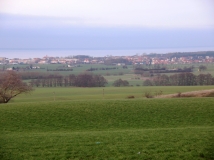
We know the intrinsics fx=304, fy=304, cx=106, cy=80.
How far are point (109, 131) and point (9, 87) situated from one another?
64.4 feet

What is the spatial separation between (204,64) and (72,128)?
49.8m

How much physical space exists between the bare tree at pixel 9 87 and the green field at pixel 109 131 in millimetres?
10233

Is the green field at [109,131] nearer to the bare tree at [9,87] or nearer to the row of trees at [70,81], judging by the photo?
the bare tree at [9,87]

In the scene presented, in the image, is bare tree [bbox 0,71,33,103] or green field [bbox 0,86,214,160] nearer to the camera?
green field [bbox 0,86,214,160]

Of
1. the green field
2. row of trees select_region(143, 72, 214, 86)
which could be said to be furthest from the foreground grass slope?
row of trees select_region(143, 72, 214, 86)

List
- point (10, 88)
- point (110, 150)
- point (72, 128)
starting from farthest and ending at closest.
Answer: point (10, 88), point (72, 128), point (110, 150)

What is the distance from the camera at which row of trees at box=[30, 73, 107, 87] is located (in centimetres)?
4694

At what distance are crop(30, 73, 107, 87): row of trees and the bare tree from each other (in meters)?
14.2

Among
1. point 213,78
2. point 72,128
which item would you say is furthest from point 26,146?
point 213,78

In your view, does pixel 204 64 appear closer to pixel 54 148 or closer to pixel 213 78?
pixel 213 78

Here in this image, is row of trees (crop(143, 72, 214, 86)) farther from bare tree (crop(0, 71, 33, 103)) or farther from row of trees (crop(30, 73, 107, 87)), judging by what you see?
bare tree (crop(0, 71, 33, 103))

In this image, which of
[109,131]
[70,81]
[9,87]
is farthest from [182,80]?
[109,131]

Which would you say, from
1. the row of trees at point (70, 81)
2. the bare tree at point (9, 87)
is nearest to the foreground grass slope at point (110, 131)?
the bare tree at point (9, 87)

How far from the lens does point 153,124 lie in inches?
658
